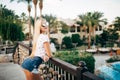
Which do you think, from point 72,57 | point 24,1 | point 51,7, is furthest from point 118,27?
point 72,57

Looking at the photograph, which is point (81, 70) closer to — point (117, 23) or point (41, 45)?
point (41, 45)

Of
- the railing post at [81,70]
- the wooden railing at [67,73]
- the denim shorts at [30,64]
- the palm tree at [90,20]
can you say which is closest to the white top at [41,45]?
the denim shorts at [30,64]

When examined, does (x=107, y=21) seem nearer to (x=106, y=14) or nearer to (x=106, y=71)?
(x=106, y=14)

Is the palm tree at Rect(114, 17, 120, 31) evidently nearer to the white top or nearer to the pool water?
the white top

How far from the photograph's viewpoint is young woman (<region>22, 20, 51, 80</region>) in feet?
11.9

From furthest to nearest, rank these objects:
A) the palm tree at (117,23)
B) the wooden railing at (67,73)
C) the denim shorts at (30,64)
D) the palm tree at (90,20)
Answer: the palm tree at (90,20) → the palm tree at (117,23) → the denim shorts at (30,64) → the wooden railing at (67,73)

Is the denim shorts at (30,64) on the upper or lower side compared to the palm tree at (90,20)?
lower

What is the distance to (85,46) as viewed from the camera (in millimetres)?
49594

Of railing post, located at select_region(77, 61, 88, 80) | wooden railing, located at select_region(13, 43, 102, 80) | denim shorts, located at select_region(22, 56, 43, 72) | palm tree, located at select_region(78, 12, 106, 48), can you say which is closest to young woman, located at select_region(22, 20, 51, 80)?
denim shorts, located at select_region(22, 56, 43, 72)

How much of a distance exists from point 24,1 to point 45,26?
2977 cm

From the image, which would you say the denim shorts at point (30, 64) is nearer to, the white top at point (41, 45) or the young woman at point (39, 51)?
the young woman at point (39, 51)

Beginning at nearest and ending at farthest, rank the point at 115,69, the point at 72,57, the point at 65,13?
the point at 115,69 → the point at 72,57 → the point at 65,13

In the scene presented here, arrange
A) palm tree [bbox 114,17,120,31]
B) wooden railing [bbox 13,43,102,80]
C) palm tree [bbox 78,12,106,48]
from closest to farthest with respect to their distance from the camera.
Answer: wooden railing [bbox 13,43,102,80]
palm tree [bbox 114,17,120,31]
palm tree [bbox 78,12,106,48]

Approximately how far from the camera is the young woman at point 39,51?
3639mm
